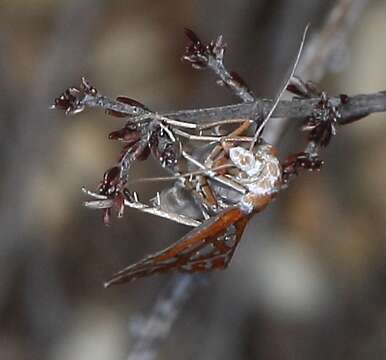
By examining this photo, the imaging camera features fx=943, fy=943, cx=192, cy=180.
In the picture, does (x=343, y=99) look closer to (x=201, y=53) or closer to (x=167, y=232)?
(x=201, y=53)

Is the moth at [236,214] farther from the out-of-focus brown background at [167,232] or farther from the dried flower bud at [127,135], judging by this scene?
the out-of-focus brown background at [167,232]

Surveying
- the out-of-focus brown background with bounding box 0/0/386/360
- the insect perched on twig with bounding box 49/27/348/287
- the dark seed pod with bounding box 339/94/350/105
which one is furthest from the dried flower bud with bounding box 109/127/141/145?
the out-of-focus brown background with bounding box 0/0/386/360

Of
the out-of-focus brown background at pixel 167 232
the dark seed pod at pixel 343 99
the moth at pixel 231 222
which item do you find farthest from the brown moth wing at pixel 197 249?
the out-of-focus brown background at pixel 167 232

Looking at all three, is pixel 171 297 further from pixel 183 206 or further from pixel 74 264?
pixel 74 264

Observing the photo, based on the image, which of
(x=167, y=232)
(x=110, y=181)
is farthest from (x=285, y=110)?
(x=167, y=232)

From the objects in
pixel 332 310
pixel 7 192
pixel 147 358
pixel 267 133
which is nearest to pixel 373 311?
pixel 332 310

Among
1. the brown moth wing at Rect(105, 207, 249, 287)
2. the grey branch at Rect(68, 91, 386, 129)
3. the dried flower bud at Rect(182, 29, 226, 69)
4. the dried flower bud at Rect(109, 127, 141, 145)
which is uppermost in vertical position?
the dried flower bud at Rect(182, 29, 226, 69)

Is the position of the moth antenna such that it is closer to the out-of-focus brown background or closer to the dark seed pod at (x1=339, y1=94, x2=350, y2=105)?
the dark seed pod at (x1=339, y1=94, x2=350, y2=105)

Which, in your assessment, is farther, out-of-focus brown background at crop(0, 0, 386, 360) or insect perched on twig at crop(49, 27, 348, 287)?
out-of-focus brown background at crop(0, 0, 386, 360)
